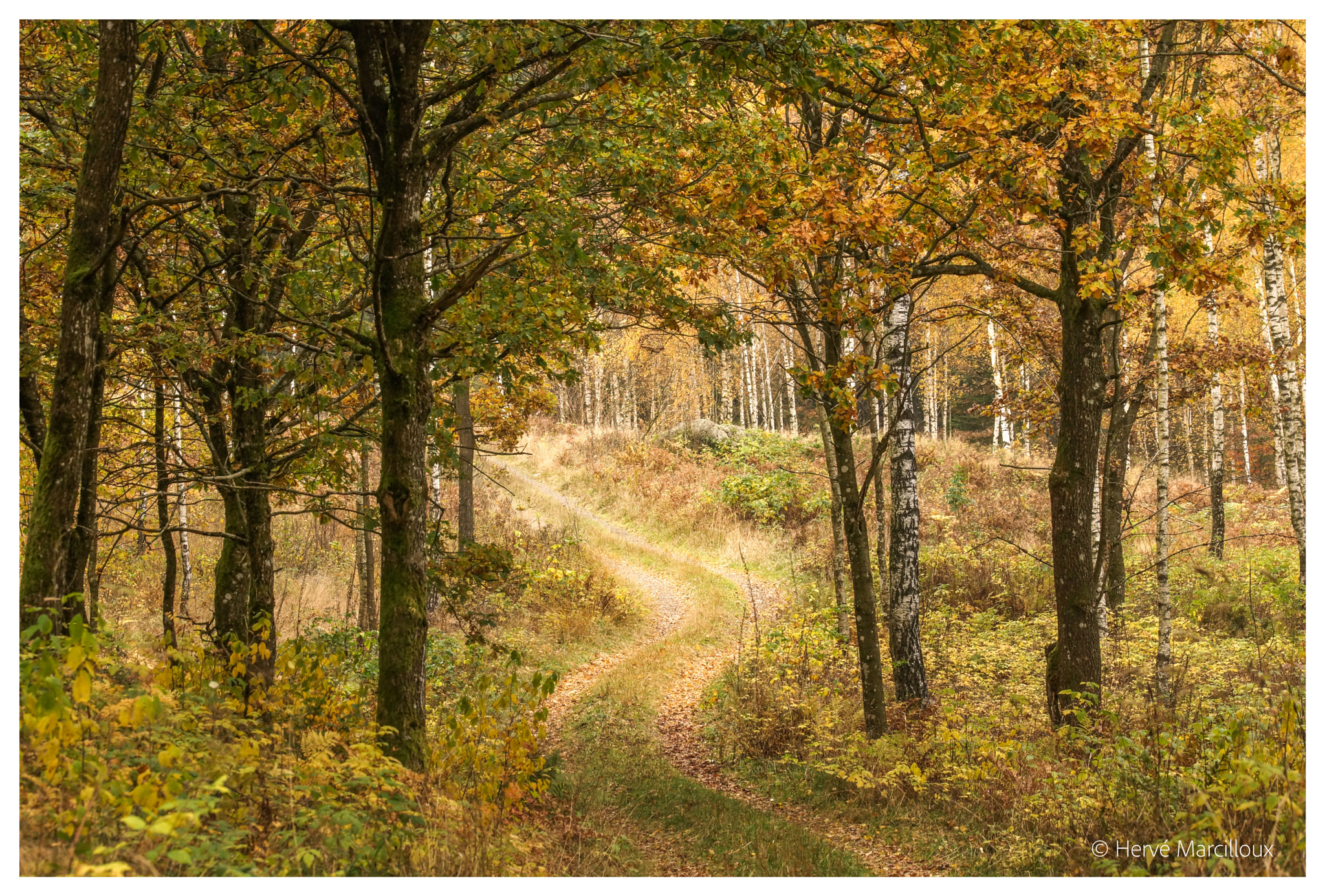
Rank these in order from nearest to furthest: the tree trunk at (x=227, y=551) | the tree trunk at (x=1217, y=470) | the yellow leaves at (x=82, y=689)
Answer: the yellow leaves at (x=82, y=689), the tree trunk at (x=227, y=551), the tree trunk at (x=1217, y=470)

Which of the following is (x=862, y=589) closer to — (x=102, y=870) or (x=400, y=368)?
(x=400, y=368)

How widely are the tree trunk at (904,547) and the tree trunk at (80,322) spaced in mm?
6989

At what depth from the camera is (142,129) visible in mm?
5246

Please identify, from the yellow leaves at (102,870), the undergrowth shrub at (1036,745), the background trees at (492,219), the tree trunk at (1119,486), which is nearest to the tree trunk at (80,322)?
the background trees at (492,219)

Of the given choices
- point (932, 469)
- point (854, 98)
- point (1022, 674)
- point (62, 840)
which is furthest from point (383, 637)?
point (932, 469)

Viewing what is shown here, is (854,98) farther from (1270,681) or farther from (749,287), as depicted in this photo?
(749,287)

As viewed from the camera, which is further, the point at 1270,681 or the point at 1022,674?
the point at 1022,674

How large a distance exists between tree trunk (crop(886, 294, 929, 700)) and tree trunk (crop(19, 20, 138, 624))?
6.99 metres

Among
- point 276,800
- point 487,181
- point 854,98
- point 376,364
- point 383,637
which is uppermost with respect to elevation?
point 854,98

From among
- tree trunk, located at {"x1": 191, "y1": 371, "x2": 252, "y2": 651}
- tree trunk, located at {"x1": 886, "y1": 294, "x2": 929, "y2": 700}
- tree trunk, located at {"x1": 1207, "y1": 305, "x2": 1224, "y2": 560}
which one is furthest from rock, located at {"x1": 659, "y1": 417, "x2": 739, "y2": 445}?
tree trunk, located at {"x1": 191, "y1": 371, "x2": 252, "y2": 651}

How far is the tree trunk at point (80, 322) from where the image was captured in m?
4.38

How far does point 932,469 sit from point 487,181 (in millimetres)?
18412

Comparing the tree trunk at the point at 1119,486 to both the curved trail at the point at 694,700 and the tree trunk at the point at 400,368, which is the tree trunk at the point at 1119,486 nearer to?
the curved trail at the point at 694,700
